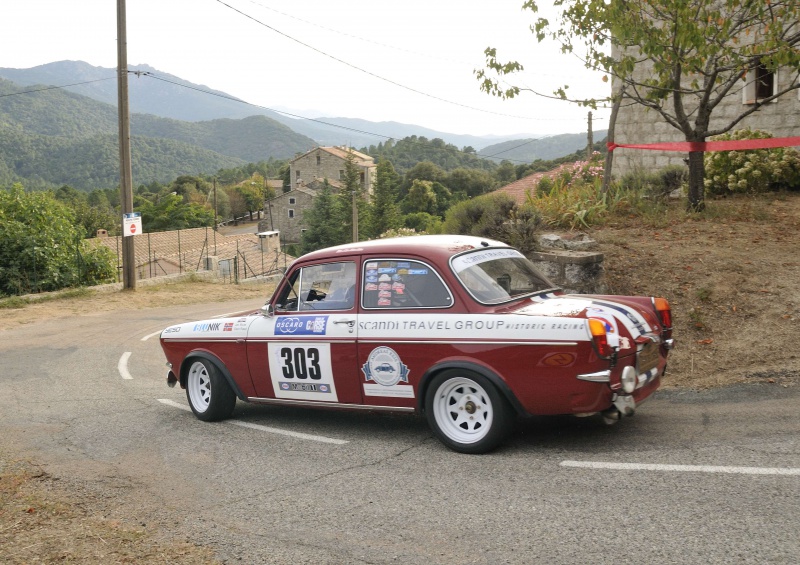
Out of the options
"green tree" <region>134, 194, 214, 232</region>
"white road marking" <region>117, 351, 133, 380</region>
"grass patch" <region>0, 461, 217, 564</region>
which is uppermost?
"green tree" <region>134, 194, 214, 232</region>

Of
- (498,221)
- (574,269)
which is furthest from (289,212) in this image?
(574,269)

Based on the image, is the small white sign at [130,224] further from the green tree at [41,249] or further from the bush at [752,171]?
the bush at [752,171]

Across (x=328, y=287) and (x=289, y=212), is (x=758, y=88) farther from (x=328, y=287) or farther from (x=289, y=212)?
(x=289, y=212)

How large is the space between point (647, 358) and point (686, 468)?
1.02m

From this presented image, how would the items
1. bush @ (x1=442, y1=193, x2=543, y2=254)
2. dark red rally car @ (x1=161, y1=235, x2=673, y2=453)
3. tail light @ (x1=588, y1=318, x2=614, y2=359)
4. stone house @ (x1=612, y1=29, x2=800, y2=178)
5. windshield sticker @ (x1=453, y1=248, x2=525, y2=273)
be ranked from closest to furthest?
tail light @ (x1=588, y1=318, x2=614, y2=359), dark red rally car @ (x1=161, y1=235, x2=673, y2=453), windshield sticker @ (x1=453, y1=248, x2=525, y2=273), bush @ (x1=442, y1=193, x2=543, y2=254), stone house @ (x1=612, y1=29, x2=800, y2=178)

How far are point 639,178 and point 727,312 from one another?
6932 mm

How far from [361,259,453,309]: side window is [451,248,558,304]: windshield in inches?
8.4

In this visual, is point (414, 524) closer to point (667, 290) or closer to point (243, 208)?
point (667, 290)

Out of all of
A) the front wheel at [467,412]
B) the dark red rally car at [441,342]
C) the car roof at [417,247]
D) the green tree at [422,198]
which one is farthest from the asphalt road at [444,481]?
the green tree at [422,198]

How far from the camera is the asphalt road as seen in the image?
13.9 feet

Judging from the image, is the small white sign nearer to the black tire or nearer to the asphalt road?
the asphalt road

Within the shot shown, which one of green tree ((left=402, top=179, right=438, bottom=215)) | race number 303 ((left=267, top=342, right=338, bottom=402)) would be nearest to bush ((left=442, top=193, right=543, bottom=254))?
race number 303 ((left=267, top=342, right=338, bottom=402))

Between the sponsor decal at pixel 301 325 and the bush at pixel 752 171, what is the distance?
1047 centimetres

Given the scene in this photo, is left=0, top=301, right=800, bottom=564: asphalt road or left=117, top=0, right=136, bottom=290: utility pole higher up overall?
left=117, top=0, right=136, bottom=290: utility pole
